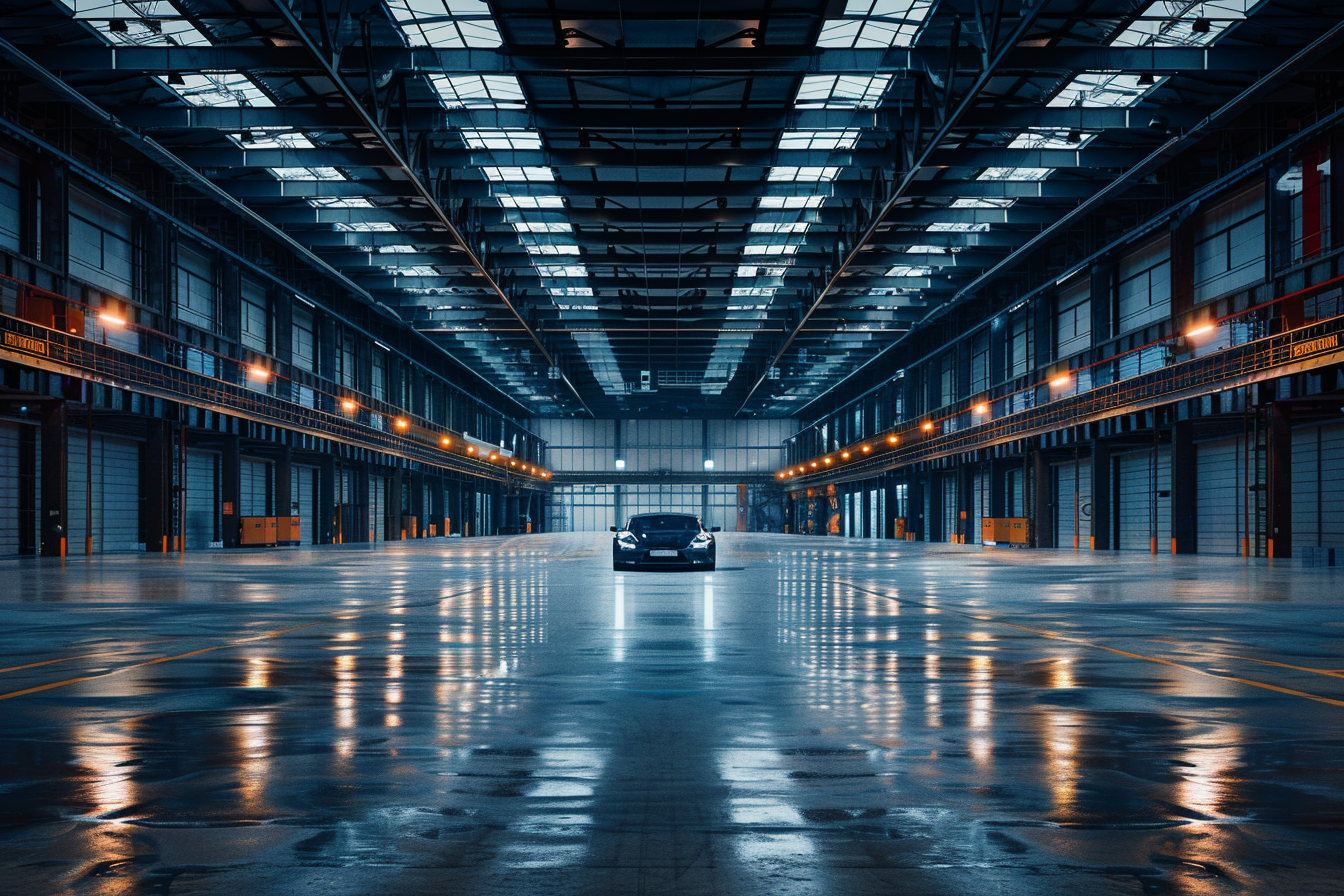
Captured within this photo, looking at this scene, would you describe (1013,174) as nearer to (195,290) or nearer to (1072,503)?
(1072,503)

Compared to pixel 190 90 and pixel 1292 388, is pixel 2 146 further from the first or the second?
pixel 1292 388

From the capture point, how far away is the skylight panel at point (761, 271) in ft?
152

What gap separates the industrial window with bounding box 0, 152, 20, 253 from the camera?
28.9 meters

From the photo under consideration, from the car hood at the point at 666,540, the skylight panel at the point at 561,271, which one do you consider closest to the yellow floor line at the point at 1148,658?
the car hood at the point at 666,540

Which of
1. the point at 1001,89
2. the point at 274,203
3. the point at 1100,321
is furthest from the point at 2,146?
the point at 1100,321

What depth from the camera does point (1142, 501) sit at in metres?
40.8

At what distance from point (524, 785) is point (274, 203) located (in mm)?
37272

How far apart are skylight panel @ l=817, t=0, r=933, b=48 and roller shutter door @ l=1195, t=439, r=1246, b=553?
17.1 m

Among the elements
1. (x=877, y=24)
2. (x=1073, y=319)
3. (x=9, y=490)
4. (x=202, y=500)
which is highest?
(x=877, y=24)

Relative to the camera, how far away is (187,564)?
88.0 feet

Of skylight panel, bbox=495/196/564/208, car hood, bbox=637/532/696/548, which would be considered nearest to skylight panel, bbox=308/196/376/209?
skylight panel, bbox=495/196/564/208

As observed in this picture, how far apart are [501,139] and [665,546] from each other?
1454 centimetres

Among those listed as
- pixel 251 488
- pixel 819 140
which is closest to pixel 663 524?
pixel 819 140

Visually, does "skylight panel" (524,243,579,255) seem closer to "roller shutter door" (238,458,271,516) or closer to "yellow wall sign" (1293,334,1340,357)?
"roller shutter door" (238,458,271,516)
